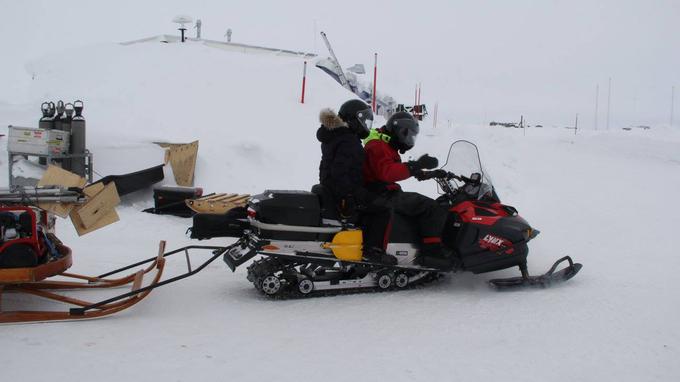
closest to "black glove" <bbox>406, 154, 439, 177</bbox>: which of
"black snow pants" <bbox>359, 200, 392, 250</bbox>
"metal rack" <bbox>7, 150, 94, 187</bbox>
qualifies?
"black snow pants" <bbox>359, 200, 392, 250</bbox>

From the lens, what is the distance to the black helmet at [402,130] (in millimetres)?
5609

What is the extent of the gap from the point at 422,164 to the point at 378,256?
36.3 inches

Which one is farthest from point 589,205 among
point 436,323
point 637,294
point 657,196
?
point 436,323

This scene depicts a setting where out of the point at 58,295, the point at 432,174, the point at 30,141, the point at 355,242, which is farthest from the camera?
the point at 30,141

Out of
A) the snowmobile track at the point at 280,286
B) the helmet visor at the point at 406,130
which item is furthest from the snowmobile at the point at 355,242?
the helmet visor at the point at 406,130

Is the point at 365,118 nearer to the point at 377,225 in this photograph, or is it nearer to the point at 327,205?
the point at 327,205

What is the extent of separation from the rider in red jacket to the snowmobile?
135 mm

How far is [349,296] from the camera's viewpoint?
5.23m

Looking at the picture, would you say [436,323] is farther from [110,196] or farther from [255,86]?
[255,86]

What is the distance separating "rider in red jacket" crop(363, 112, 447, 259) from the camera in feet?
17.7

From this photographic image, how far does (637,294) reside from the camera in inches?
203

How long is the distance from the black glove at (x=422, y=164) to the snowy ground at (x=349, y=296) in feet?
3.71

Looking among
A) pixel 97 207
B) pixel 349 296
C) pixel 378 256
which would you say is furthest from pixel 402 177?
pixel 97 207

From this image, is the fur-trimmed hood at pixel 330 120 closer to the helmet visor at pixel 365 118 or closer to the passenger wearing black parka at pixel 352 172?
the passenger wearing black parka at pixel 352 172
